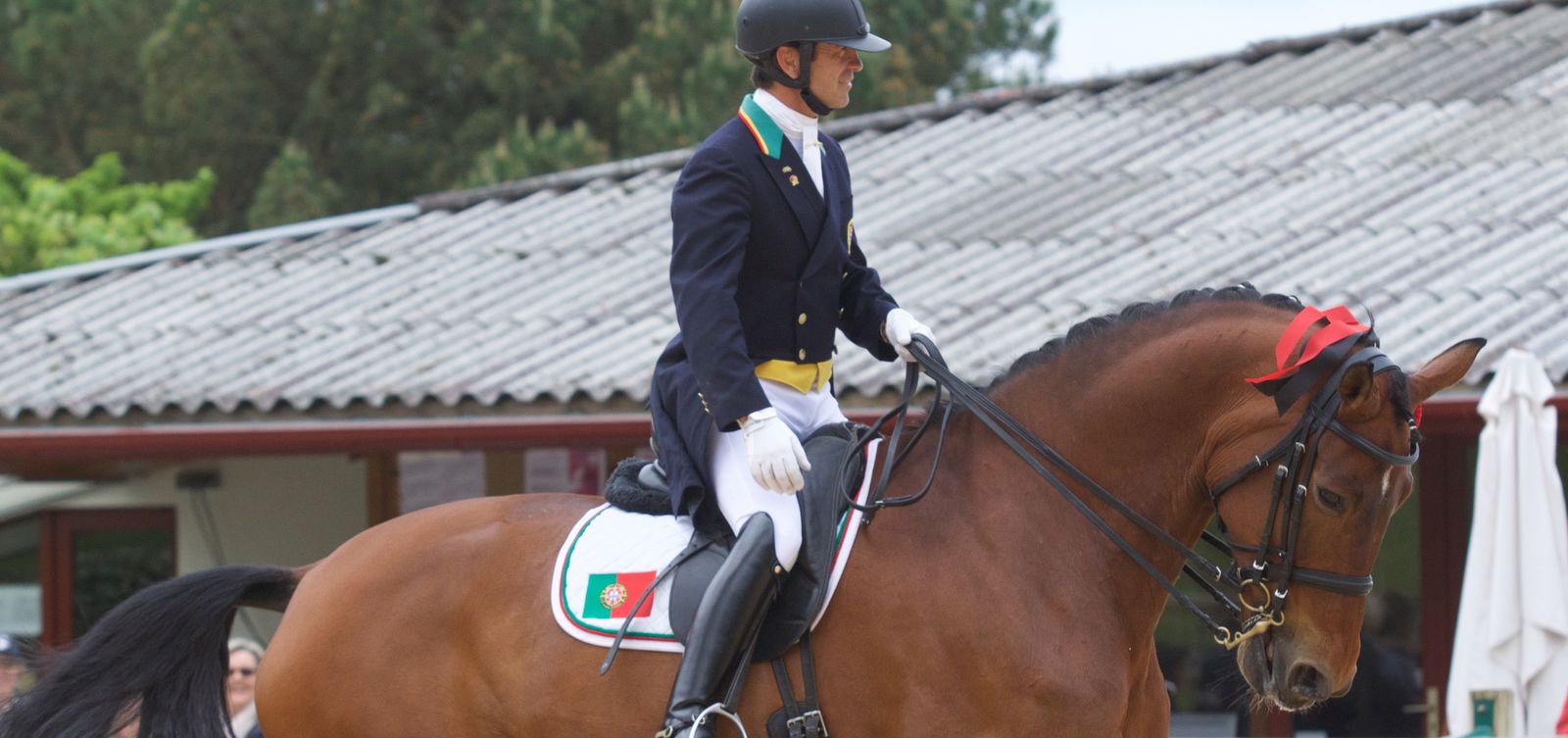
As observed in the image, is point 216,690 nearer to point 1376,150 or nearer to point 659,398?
point 659,398

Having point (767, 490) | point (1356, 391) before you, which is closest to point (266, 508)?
point (767, 490)

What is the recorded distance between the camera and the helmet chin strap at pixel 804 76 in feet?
12.1

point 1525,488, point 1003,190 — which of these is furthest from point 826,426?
point 1003,190

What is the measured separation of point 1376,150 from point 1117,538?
23.0 ft

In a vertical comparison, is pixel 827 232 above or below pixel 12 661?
above

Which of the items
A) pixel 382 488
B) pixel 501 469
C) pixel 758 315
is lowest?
pixel 382 488

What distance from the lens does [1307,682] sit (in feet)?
11.0

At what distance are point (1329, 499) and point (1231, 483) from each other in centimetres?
20

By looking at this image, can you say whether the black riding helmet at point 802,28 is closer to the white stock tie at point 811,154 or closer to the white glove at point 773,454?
the white stock tie at point 811,154

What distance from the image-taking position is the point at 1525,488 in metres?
6.09

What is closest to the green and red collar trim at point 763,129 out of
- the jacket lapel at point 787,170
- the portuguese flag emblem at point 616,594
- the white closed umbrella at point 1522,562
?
the jacket lapel at point 787,170

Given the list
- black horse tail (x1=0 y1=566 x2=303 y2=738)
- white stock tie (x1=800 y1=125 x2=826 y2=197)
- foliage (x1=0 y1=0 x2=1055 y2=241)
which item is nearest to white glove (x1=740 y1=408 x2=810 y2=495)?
white stock tie (x1=800 y1=125 x2=826 y2=197)

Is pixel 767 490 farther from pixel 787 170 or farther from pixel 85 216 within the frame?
pixel 85 216

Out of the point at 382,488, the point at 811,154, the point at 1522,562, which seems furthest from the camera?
the point at 382,488
